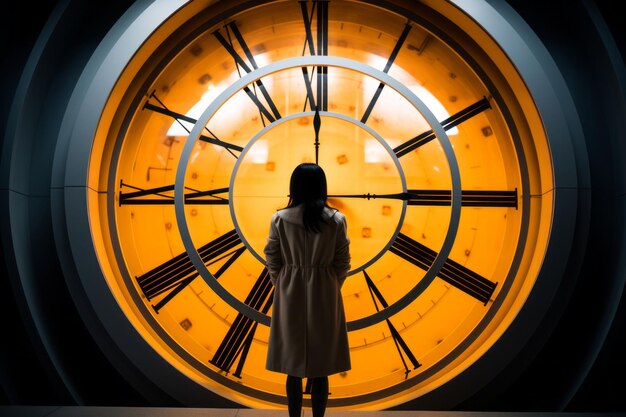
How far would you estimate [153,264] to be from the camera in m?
2.52

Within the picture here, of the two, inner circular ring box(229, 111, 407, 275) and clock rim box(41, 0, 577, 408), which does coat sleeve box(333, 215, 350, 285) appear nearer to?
inner circular ring box(229, 111, 407, 275)

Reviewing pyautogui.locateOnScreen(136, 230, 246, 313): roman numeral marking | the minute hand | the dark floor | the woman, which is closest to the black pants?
the woman

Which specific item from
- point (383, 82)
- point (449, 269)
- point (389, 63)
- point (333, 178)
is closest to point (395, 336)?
point (449, 269)

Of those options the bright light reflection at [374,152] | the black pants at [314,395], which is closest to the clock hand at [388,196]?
the bright light reflection at [374,152]

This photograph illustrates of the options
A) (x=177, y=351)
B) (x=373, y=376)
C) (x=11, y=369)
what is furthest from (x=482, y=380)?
(x=11, y=369)

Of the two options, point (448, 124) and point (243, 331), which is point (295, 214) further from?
point (448, 124)

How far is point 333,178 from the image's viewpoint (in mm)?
2457

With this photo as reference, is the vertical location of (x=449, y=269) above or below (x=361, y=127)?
below

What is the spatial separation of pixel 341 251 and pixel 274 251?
23cm

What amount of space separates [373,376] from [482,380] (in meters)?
0.50

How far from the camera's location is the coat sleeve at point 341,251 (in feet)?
5.98

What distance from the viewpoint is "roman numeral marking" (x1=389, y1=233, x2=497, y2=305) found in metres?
2.43

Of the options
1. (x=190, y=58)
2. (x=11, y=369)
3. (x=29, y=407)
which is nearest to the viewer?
(x=29, y=407)

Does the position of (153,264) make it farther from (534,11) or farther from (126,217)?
(534,11)
